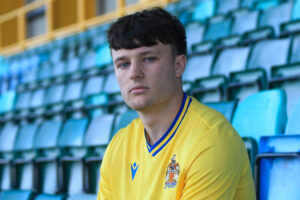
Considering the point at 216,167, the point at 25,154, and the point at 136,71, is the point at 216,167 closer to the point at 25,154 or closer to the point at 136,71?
the point at 136,71

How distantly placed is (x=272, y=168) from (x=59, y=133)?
2.56 feet

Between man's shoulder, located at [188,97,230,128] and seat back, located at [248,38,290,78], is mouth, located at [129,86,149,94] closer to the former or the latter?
man's shoulder, located at [188,97,230,128]

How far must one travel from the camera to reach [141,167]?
1.56 ft

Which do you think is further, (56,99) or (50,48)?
(50,48)

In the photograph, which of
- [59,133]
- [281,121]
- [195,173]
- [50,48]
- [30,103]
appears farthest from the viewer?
[50,48]

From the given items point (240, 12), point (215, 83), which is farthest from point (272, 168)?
point (240, 12)

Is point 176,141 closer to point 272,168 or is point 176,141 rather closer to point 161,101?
point 161,101

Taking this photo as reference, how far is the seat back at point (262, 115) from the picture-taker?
2.20 ft

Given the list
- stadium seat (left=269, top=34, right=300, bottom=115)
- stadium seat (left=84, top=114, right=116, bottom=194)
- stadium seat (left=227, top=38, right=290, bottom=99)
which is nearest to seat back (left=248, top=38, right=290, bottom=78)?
stadium seat (left=227, top=38, right=290, bottom=99)

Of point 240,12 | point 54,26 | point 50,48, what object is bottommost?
point 240,12

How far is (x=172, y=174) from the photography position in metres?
0.44

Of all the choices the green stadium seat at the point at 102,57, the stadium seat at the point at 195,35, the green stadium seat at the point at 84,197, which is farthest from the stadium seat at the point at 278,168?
the green stadium seat at the point at 102,57

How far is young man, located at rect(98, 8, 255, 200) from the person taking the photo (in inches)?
16.2

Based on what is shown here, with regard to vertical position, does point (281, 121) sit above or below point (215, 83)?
below
